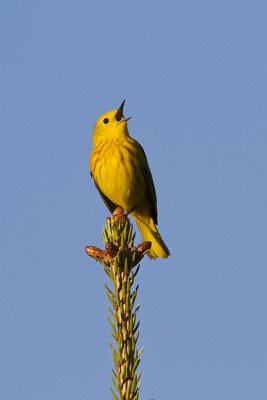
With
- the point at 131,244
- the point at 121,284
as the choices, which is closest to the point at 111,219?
the point at 131,244

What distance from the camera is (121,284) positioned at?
3.24 m

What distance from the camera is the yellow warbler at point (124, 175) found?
800 cm

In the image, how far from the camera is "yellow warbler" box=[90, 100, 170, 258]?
26.2ft

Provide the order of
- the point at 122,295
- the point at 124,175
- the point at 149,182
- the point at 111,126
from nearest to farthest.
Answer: the point at 122,295, the point at 124,175, the point at 149,182, the point at 111,126

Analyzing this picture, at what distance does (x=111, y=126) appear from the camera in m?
8.64

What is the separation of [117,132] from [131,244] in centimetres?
503

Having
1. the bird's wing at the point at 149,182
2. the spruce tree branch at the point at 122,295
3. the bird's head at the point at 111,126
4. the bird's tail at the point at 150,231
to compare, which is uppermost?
the bird's head at the point at 111,126

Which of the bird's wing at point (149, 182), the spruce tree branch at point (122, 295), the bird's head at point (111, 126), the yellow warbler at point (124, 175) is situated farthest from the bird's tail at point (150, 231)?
the spruce tree branch at point (122, 295)

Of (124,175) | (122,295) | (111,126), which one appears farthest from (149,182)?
(122,295)

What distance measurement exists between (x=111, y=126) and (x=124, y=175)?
0.97 meters

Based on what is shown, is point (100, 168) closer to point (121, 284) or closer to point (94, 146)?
point (94, 146)

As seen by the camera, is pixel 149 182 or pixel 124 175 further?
pixel 149 182

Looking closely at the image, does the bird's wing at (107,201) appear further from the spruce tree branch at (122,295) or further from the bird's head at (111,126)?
the spruce tree branch at (122,295)

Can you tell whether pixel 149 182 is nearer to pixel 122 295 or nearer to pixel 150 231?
pixel 150 231
